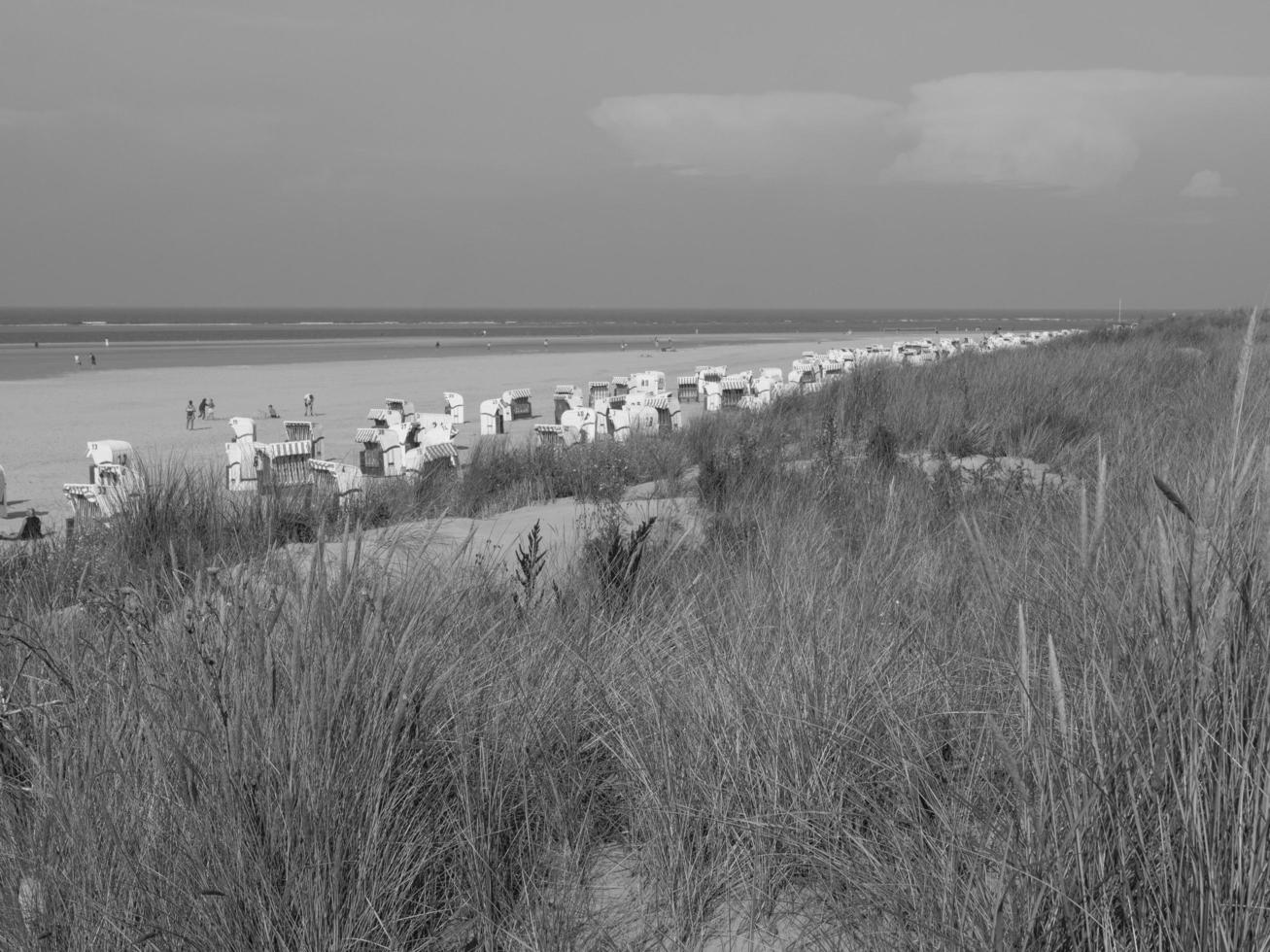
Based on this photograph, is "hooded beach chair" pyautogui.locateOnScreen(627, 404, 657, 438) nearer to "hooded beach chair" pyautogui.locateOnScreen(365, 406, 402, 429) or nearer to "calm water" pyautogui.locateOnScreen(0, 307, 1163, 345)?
"hooded beach chair" pyautogui.locateOnScreen(365, 406, 402, 429)

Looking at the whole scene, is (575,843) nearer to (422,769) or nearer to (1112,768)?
(422,769)

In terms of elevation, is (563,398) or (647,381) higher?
(647,381)

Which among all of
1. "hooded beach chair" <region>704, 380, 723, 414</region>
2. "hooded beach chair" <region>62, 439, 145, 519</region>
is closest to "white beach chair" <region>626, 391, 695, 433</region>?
"hooded beach chair" <region>704, 380, 723, 414</region>

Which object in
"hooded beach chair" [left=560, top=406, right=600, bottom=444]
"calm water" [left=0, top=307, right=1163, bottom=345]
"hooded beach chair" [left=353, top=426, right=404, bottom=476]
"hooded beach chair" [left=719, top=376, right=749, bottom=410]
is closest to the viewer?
"hooded beach chair" [left=353, top=426, right=404, bottom=476]

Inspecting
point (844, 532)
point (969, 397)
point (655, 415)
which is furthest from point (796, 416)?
point (844, 532)

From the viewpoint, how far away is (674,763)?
2389 millimetres

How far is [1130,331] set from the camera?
928 inches

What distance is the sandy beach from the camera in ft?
55.8

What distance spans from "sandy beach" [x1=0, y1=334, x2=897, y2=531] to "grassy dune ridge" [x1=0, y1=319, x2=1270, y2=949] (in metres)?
5.28

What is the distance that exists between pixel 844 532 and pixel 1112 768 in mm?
2982

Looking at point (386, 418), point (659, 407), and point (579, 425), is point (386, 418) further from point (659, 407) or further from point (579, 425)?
point (659, 407)

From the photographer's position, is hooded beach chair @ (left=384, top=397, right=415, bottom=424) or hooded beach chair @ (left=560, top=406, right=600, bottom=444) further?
hooded beach chair @ (left=384, top=397, right=415, bottom=424)

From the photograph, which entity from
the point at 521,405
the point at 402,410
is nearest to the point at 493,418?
the point at 402,410

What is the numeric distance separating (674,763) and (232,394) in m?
30.4
